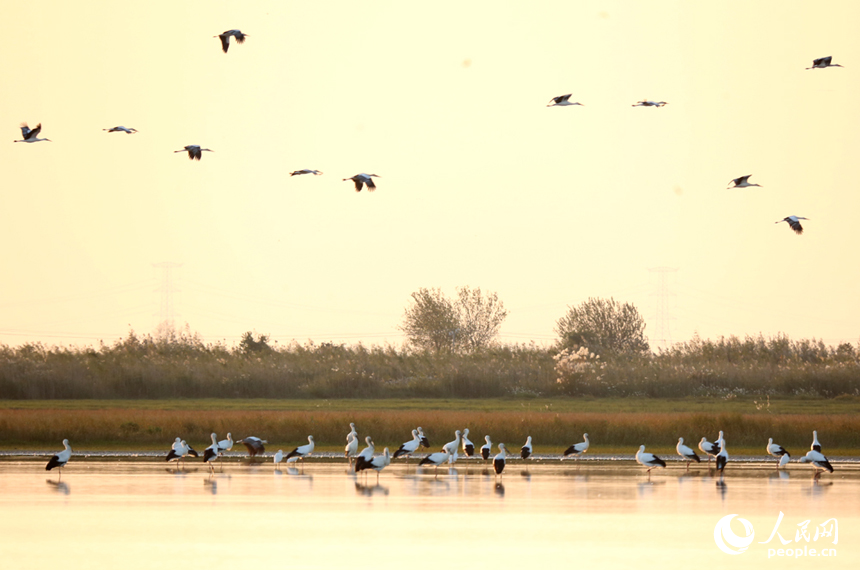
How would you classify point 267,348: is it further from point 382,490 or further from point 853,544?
point 853,544

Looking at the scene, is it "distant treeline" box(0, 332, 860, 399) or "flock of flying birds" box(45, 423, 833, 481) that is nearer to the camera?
"flock of flying birds" box(45, 423, 833, 481)

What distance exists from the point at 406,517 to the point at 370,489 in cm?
455

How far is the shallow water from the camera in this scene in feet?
56.6

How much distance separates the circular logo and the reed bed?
16.6 m

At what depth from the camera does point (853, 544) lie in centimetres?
1825

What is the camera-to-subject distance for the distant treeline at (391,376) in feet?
200

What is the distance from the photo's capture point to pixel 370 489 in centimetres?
2533

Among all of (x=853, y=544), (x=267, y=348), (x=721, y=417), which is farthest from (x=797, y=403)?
(x=853, y=544)

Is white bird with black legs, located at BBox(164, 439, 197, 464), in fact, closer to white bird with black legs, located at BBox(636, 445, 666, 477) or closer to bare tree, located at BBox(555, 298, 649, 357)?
white bird with black legs, located at BBox(636, 445, 666, 477)

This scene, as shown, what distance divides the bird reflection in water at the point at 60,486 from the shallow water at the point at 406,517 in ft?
0.20

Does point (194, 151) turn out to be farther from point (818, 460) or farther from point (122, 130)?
point (818, 460)

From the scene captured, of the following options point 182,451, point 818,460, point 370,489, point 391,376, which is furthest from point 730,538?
point 391,376

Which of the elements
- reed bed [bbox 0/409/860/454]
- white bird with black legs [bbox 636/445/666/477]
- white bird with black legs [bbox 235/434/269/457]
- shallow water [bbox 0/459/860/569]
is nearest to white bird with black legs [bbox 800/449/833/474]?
shallow water [bbox 0/459/860/569]

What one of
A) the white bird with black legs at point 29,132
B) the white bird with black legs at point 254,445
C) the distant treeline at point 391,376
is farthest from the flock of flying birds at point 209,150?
the distant treeline at point 391,376
